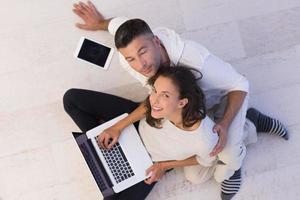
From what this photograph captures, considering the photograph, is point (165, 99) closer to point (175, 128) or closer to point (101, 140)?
point (175, 128)

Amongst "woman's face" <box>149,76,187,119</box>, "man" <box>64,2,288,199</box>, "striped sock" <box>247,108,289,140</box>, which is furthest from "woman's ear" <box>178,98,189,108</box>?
"striped sock" <box>247,108,289,140</box>

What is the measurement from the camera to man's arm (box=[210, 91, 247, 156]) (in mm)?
1220

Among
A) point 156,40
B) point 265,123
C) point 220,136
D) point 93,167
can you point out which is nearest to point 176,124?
point 220,136

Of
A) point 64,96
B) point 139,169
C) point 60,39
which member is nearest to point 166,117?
point 139,169

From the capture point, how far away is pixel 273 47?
156 centimetres

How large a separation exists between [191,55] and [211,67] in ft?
0.24

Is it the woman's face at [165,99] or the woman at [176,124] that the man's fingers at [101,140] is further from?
the woman's face at [165,99]

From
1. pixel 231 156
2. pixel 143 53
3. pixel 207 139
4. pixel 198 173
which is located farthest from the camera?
pixel 198 173

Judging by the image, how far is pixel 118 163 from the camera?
1.36m

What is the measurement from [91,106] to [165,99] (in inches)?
15.3

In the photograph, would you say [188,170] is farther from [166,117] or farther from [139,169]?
[166,117]

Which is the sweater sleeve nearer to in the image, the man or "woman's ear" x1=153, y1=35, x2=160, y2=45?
the man

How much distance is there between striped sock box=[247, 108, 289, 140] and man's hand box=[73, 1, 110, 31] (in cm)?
63

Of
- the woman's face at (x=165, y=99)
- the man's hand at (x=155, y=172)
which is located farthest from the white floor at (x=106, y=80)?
the woman's face at (x=165, y=99)
